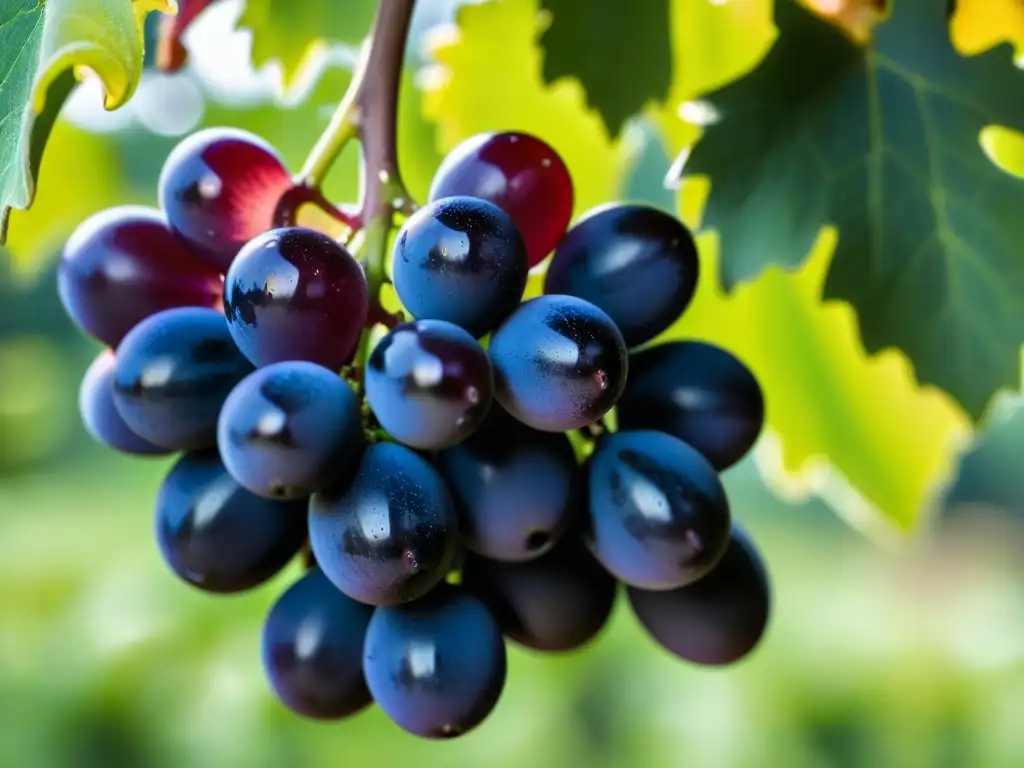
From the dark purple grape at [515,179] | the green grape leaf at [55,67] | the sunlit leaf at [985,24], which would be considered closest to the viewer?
the green grape leaf at [55,67]

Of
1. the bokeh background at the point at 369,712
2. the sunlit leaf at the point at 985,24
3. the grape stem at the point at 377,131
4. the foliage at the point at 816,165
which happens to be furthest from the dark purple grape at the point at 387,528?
the bokeh background at the point at 369,712

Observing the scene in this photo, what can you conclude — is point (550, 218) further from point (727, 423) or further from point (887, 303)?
point (887, 303)

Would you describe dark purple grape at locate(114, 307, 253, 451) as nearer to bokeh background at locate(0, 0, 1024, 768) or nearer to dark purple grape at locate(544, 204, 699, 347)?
dark purple grape at locate(544, 204, 699, 347)

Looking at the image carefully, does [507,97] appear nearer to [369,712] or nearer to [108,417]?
[108,417]

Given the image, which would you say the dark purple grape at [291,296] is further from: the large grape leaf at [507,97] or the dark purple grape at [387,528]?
the large grape leaf at [507,97]

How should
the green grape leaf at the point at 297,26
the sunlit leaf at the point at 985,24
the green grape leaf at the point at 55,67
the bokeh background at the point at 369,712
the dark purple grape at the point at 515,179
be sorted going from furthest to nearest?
the bokeh background at the point at 369,712
the green grape leaf at the point at 297,26
the sunlit leaf at the point at 985,24
the dark purple grape at the point at 515,179
the green grape leaf at the point at 55,67

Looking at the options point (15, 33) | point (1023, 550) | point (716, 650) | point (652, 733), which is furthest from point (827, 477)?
point (1023, 550)
